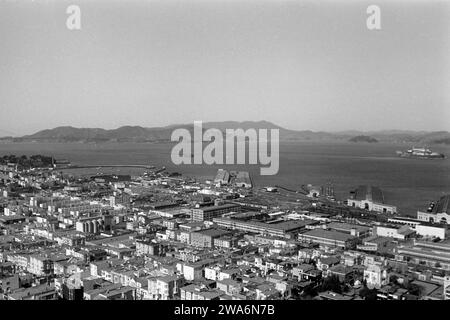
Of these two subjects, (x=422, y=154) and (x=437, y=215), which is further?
(x=422, y=154)

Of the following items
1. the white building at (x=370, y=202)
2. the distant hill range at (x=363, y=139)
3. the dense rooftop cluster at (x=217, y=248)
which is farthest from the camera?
the distant hill range at (x=363, y=139)

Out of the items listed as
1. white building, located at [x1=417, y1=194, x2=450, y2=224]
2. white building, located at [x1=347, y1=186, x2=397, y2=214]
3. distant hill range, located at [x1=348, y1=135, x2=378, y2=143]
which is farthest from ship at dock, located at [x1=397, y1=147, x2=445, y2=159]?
white building, located at [x1=417, y1=194, x2=450, y2=224]

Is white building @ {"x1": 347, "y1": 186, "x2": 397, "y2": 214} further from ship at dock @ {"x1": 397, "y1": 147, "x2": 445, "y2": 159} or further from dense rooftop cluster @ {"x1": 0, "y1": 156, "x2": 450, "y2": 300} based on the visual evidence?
ship at dock @ {"x1": 397, "y1": 147, "x2": 445, "y2": 159}

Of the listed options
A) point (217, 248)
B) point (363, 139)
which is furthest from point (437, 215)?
point (363, 139)

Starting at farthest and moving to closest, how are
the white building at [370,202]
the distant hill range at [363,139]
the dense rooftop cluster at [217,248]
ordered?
the distant hill range at [363,139] < the white building at [370,202] < the dense rooftop cluster at [217,248]

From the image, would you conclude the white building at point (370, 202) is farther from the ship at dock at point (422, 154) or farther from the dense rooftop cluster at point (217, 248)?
the ship at dock at point (422, 154)

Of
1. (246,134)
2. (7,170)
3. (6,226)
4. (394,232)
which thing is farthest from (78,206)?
(7,170)

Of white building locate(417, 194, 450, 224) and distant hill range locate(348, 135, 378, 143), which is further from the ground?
distant hill range locate(348, 135, 378, 143)

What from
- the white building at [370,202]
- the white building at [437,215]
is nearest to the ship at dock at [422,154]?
the white building at [370,202]

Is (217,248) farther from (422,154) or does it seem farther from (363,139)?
(363,139)

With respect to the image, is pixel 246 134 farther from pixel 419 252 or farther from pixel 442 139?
pixel 442 139

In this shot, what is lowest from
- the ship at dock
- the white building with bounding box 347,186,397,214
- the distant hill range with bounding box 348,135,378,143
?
the white building with bounding box 347,186,397,214
